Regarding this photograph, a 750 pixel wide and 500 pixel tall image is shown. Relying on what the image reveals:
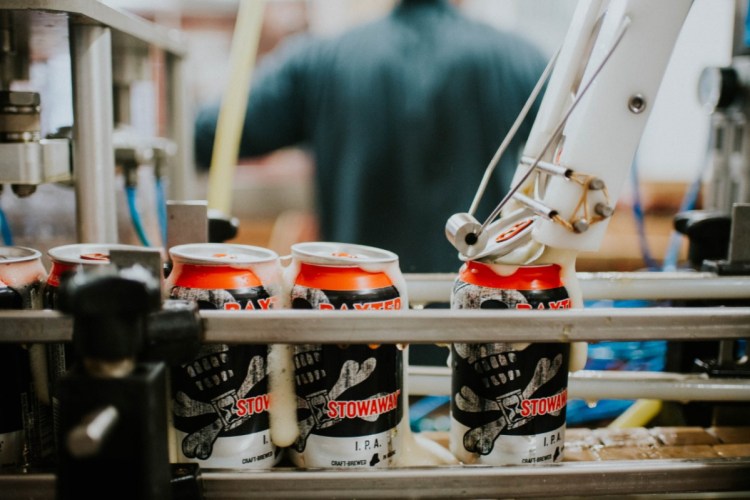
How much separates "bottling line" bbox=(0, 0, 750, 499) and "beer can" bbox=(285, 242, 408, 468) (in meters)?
0.04

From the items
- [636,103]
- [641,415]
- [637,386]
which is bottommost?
[641,415]

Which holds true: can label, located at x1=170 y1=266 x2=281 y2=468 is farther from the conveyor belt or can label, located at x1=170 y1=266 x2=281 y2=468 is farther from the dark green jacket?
the dark green jacket

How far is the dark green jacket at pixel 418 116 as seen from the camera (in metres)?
1.72

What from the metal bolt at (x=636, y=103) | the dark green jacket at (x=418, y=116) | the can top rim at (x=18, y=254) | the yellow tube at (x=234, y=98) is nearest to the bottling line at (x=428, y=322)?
the metal bolt at (x=636, y=103)

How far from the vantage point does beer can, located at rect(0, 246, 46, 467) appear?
67 centimetres

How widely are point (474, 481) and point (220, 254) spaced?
1.19ft

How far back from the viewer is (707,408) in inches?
39.1

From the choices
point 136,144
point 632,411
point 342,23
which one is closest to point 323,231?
point 136,144

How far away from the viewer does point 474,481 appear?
0.65 metres

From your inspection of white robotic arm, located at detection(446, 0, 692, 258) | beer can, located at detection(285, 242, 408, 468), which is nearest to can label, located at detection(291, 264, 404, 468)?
beer can, located at detection(285, 242, 408, 468)

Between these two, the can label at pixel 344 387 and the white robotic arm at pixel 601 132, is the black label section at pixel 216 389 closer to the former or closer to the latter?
the can label at pixel 344 387

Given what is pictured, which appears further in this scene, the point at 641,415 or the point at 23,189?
the point at 641,415

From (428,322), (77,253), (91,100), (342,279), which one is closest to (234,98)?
(91,100)

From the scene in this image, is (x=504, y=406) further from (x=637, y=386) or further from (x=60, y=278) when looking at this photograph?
(x=60, y=278)
